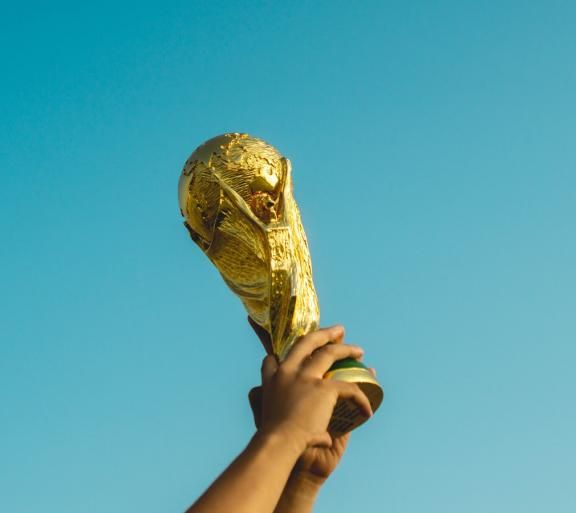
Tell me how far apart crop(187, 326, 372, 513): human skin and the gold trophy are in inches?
27.9

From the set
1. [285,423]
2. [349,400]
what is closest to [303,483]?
[349,400]

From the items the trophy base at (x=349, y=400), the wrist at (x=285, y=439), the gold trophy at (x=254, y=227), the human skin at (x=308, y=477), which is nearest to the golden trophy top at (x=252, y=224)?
the gold trophy at (x=254, y=227)

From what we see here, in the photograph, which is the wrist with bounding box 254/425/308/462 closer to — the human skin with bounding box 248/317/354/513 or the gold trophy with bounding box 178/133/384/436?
the human skin with bounding box 248/317/354/513

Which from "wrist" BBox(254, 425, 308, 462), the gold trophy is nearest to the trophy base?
"wrist" BBox(254, 425, 308, 462)

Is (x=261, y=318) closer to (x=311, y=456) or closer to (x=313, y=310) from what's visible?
(x=313, y=310)

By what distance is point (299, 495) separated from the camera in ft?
14.7

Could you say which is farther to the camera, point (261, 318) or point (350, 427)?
point (261, 318)

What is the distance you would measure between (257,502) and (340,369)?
2.61 ft

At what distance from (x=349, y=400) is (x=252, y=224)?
1437 mm

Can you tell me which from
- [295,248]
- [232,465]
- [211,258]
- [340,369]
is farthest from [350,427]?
[211,258]

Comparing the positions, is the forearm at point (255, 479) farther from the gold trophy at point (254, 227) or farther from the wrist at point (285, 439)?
the gold trophy at point (254, 227)

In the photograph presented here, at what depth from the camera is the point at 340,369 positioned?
3.91m

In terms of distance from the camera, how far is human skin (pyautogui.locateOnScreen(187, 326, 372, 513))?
3.29 meters

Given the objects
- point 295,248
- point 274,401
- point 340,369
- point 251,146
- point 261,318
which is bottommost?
point 274,401
